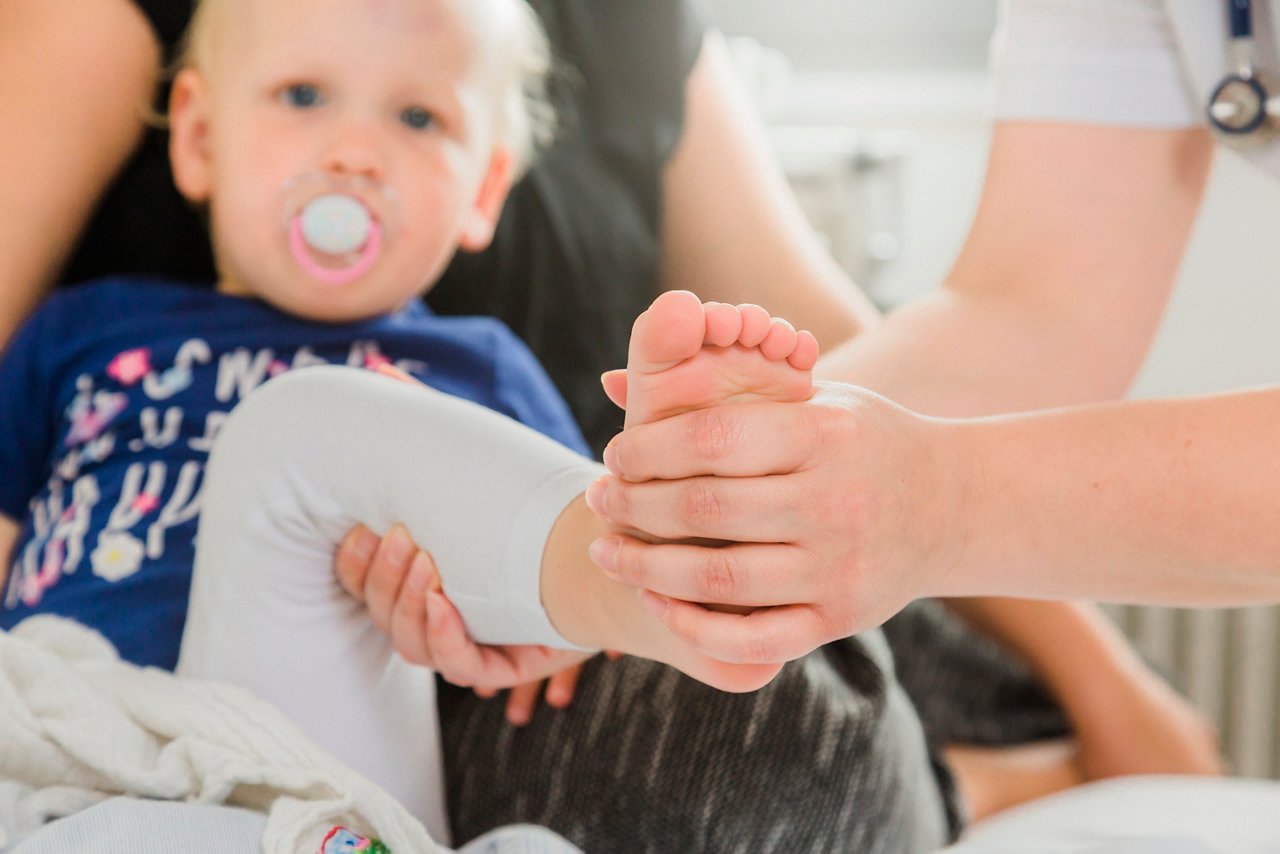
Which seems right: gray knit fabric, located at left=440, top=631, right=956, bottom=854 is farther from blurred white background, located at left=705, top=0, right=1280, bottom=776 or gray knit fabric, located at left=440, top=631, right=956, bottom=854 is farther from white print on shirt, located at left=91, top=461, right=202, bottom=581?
blurred white background, located at left=705, top=0, right=1280, bottom=776

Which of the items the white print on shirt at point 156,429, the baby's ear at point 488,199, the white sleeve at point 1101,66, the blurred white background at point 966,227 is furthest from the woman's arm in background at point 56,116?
the blurred white background at point 966,227

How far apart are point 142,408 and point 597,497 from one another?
0.40 metres

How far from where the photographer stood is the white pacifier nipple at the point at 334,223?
74cm

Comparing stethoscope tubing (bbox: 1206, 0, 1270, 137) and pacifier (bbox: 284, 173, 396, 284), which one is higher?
stethoscope tubing (bbox: 1206, 0, 1270, 137)

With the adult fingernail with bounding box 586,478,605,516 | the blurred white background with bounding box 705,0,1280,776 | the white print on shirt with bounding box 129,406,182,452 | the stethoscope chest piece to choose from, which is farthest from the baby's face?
the blurred white background with bounding box 705,0,1280,776

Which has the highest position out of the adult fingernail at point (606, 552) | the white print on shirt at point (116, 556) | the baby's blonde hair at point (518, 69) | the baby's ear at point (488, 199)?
the baby's blonde hair at point (518, 69)

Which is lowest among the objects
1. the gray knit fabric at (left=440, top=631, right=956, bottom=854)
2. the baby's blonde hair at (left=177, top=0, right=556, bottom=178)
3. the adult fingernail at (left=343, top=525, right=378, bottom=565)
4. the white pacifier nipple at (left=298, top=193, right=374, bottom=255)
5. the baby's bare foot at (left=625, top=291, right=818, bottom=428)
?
the gray knit fabric at (left=440, top=631, right=956, bottom=854)

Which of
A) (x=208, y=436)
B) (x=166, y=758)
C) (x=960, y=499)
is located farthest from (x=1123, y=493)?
(x=208, y=436)

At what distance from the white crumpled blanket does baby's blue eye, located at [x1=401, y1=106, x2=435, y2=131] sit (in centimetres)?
38

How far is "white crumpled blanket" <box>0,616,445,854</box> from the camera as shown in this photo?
0.51m

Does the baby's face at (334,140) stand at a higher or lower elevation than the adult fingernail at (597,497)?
higher

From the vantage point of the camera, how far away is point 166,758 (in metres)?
0.53

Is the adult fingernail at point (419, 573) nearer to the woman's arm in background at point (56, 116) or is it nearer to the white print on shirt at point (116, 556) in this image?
the white print on shirt at point (116, 556)

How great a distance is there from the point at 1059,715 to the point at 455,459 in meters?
0.64
